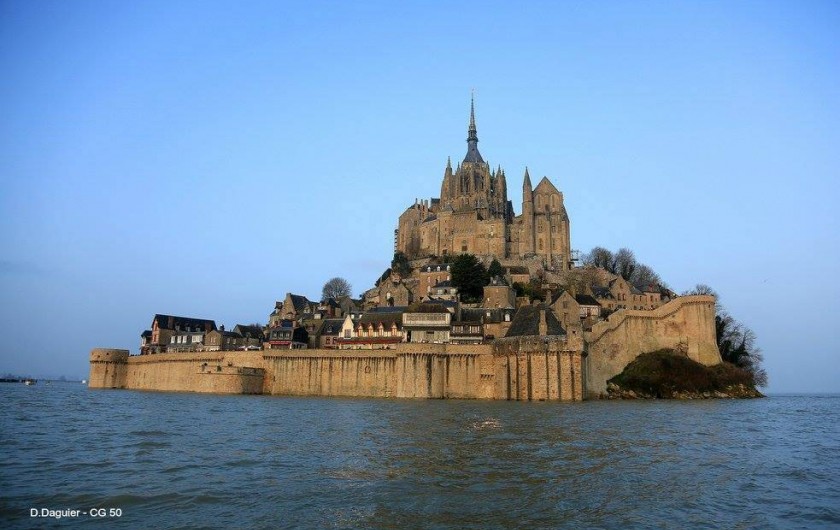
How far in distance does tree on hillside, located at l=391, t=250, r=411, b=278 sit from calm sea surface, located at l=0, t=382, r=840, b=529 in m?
61.4

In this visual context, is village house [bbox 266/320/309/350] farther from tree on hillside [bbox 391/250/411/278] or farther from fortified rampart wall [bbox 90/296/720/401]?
tree on hillside [bbox 391/250/411/278]

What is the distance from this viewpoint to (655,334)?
59188mm

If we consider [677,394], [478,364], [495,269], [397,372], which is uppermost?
[495,269]

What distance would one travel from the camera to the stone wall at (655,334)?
57.0 metres

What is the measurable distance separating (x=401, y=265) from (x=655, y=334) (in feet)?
155

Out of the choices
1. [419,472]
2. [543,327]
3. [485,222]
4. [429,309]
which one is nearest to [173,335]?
[429,309]

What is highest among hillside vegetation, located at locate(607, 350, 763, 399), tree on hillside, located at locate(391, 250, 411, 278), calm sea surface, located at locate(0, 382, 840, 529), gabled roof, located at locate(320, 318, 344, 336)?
tree on hillside, located at locate(391, 250, 411, 278)

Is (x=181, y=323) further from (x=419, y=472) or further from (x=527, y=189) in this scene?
(x=419, y=472)

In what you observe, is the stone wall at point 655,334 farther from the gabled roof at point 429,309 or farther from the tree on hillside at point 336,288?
the tree on hillside at point 336,288

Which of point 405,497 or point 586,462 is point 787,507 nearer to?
point 586,462

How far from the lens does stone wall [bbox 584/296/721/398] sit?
2245 inches

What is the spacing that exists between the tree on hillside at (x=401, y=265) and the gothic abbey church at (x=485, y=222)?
6.03 feet

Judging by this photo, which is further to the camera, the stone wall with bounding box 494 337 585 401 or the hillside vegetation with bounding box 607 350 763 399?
the hillside vegetation with bounding box 607 350 763 399

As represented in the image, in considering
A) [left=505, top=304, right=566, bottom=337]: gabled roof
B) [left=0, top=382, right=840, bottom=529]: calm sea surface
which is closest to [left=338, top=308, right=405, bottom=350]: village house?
[left=505, top=304, right=566, bottom=337]: gabled roof
